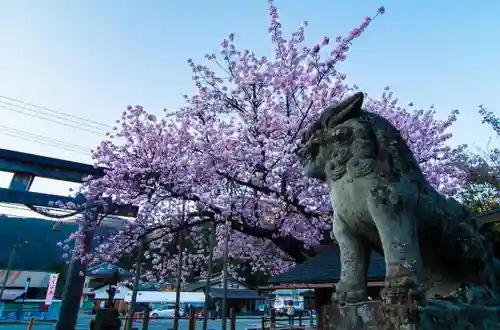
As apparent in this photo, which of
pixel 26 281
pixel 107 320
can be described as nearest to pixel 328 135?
pixel 107 320

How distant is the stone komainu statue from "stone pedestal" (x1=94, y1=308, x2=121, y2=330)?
959 cm

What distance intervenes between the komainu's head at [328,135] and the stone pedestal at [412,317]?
1.04m

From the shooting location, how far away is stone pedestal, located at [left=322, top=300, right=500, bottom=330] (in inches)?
75.2

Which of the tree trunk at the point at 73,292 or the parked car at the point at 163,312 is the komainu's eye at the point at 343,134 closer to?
the tree trunk at the point at 73,292

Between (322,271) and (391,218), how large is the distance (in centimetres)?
580

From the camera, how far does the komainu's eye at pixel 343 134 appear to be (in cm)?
263

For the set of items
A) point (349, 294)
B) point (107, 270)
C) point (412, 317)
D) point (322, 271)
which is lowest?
point (412, 317)

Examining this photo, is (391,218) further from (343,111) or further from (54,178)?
(54,178)

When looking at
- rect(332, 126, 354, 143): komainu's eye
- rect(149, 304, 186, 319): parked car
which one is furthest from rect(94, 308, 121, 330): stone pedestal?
rect(149, 304, 186, 319): parked car

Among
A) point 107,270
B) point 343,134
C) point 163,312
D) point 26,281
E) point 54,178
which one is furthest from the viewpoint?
point 26,281

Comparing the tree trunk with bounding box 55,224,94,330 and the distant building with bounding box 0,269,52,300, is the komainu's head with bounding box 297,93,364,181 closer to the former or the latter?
the tree trunk with bounding box 55,224,94,330

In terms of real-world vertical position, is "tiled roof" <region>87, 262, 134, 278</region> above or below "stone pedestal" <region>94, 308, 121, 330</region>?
above

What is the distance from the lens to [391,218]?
2.27m

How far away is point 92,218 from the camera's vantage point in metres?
8.98
